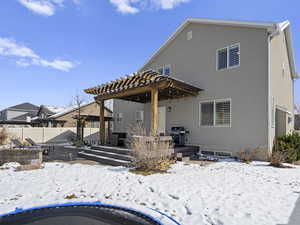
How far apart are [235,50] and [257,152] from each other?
15.4 ft

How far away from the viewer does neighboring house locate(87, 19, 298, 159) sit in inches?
297

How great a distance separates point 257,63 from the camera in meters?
7.66

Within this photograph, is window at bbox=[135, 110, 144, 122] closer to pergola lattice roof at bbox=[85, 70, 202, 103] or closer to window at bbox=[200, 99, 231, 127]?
pergola lattice roof at bbox=[85, 70, 202, 103]

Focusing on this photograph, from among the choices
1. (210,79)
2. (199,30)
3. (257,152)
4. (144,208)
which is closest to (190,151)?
(257,152)

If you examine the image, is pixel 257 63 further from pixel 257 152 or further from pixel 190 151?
pixel 190 151

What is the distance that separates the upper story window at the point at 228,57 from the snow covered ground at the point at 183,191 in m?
4.93

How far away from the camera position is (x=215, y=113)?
870 cm

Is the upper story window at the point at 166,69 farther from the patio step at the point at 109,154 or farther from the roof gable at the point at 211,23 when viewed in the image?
the patio step at the point at 109,154

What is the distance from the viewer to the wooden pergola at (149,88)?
7.34 metres

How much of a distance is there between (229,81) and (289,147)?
3.76 m

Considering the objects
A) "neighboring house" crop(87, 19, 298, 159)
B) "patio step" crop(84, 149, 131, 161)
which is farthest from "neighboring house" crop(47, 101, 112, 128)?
"neighboring house" crop(87, 19, 298, 159)

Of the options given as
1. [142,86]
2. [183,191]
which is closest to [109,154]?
[142,86]

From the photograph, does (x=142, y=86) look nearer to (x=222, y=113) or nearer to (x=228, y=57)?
(x=222, y=113)

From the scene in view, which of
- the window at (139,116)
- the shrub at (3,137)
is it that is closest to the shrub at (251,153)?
the window at (139,116)
